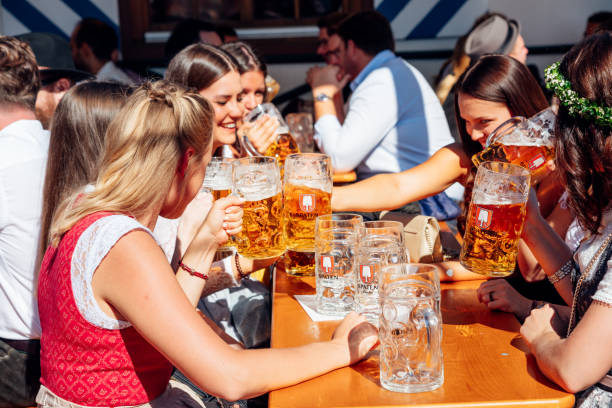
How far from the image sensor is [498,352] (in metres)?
1.31

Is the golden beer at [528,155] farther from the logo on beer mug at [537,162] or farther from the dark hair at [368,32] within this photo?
the dark hair at [368,32]

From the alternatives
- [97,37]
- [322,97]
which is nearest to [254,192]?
[322,97]

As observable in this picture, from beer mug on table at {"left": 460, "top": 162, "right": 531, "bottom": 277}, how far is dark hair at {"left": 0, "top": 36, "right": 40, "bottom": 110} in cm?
159

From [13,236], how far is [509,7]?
4.74 metres

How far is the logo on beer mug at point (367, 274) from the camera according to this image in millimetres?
1439

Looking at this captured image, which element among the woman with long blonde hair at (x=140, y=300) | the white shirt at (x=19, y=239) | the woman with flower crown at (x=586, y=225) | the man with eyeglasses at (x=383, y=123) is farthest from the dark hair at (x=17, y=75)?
the woman with flower crown at (x=586, y=225)

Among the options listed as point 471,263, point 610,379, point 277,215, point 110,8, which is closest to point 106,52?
point 110,8

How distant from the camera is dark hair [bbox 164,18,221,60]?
4227 millimetres

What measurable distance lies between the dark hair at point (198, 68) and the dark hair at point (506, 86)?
1.04 meters

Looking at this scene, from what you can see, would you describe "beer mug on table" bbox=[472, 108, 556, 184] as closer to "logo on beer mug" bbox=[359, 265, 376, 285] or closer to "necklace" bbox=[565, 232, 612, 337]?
"necklace" bbox=[565, 232, 612, 337]

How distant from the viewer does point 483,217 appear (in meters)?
1.40

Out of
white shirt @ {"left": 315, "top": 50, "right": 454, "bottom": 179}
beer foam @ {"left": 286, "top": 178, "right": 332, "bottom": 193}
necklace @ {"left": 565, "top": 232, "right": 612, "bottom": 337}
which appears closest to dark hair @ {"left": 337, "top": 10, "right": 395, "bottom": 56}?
white shirt @ {"left": 315, "top": 50, "right": 454, "bottom": 179}

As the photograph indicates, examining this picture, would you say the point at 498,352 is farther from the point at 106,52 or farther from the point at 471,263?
the point at 106,52

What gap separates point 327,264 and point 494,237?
0.40m
